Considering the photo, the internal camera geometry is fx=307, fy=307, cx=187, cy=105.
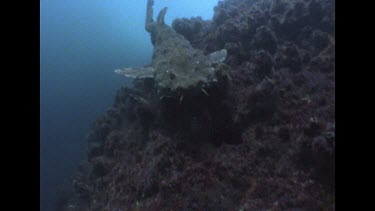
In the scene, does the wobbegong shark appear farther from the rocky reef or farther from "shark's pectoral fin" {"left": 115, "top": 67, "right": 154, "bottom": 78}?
the rocky reef

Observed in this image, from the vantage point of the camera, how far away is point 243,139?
762 cm

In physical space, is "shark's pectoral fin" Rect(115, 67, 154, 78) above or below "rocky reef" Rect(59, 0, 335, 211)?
above

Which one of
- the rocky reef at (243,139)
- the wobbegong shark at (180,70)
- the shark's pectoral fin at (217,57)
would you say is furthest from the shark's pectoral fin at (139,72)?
the shark's pectoral fin at (217,57)

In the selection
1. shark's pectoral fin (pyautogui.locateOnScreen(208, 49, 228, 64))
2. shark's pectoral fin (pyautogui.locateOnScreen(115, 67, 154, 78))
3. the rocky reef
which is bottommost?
the rocky reef

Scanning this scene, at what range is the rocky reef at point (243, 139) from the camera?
6.09 meters

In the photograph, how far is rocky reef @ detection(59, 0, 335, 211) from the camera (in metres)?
6.09

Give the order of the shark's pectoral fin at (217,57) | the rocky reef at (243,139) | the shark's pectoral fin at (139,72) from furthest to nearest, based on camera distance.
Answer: the shark's pectoral fin at (139,72), the shark's pectoral fin at (217,57), the rocky reef at (243,139)

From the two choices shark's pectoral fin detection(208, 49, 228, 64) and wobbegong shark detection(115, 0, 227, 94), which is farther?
shark's pectoral fin detection(208, 49, 228, 64)

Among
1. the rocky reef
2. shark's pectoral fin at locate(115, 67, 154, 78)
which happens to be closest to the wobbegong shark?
shark's pectoral fin at locate(115, 67, 154, 78)

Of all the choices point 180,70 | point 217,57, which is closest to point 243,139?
point 180,70

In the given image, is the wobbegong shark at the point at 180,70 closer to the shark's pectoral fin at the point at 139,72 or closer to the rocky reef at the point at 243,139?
the shark's pectoral fin at the point at 139,72

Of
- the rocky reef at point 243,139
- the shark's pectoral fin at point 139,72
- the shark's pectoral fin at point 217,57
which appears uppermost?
the shark's pectoral fin at point 217,57
